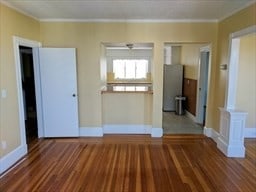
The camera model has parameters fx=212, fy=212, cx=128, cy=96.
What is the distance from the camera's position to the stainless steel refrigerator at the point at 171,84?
714 centimetres

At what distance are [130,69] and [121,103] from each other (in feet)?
16.0

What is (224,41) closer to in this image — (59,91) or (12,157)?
(59,91)

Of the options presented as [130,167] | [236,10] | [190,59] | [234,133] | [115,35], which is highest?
[236,10]

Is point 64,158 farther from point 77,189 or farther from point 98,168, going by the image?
point 77,189

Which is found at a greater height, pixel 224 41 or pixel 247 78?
pixel 224 41

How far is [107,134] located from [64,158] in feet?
4.64

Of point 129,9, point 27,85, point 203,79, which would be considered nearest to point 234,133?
Answer: point 203,79

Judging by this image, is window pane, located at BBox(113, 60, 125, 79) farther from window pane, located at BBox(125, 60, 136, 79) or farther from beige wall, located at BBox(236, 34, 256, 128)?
beige wall, located at BBox(236, 34, 256, 128)

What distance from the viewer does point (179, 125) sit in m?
5.61

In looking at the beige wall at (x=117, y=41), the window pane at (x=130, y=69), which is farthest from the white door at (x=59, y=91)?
the window pane at (x=130, y=69)

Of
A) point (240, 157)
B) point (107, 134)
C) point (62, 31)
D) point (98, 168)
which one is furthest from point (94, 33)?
point (240, 157)

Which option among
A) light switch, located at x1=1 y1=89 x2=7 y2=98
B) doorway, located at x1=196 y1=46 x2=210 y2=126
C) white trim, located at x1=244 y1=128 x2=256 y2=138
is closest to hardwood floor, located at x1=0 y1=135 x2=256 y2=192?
white trim, located at x1=244 y1=128 x2=256 y2=138

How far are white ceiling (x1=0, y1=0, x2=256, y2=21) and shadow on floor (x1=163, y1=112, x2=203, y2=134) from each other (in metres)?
2.53

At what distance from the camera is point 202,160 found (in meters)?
3.54
